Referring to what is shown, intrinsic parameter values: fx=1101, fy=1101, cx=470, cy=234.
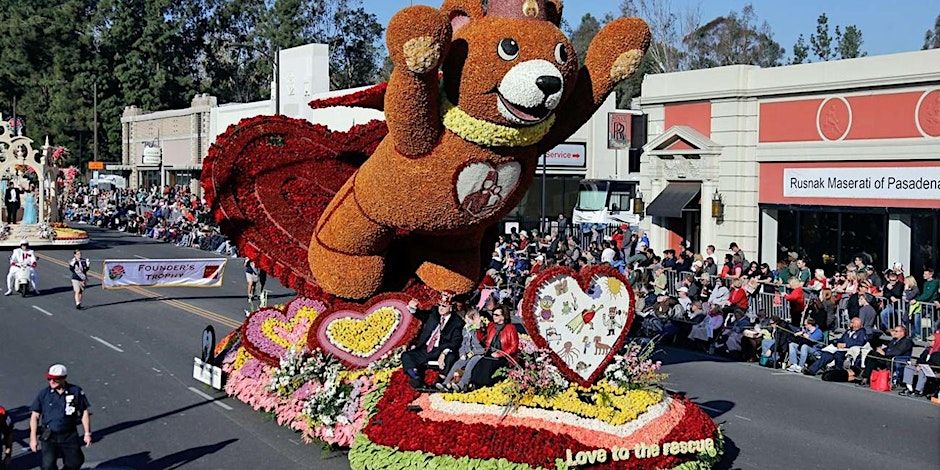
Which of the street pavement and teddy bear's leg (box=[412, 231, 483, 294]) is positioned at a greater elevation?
teddy bear's leg (box=[412, 231, 483, 294])

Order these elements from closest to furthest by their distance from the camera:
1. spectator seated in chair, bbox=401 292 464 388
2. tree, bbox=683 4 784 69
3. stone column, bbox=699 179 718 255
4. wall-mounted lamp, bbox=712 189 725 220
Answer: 1. spectator seated in chair, bbox=401 292 464 388
2. wall-mounted lamp, bbox=712 189 725 220
3. stone column, bbox=699 179 718 255
4. tree, bbox=683 4 784 69

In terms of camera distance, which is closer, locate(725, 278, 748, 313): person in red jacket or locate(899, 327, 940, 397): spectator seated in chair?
locate(899, 327, 940, 397): spectator seated in chair

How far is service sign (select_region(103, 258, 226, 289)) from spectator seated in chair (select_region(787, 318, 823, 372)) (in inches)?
583

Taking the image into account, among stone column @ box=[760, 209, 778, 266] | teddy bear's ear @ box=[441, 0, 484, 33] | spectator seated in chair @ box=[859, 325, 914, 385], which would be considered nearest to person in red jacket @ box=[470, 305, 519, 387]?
teddy bear's ear @ box=[441, 0, 484, 33]

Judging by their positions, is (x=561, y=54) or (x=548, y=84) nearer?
(x=548, y=84)

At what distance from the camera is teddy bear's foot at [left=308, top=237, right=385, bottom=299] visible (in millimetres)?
14266

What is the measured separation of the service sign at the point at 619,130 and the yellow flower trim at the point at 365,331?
24.3m

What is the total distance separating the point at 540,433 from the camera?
1104 cm

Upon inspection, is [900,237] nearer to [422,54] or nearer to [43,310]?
[422,54]

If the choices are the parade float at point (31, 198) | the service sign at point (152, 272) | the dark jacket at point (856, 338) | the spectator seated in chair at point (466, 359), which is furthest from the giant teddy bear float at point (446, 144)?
the parade float at point (31, 198)

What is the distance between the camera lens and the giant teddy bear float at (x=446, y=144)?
12086 millimetres

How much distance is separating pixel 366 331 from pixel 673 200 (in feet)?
56.6

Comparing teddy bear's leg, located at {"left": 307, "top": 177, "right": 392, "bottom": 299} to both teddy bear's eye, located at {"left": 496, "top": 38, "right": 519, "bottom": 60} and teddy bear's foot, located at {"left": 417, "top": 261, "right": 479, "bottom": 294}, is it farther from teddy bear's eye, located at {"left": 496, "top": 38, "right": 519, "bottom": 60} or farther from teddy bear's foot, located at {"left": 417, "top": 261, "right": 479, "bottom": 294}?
teddy bear's eye, located at {"left": 496, "top": 38, "right": 519, "bottom": 60}

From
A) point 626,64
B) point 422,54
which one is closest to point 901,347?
point 626,64
